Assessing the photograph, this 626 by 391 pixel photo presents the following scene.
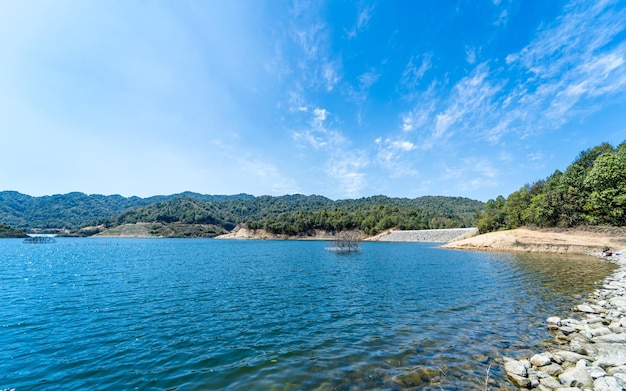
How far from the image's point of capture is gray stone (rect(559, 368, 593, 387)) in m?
8.09

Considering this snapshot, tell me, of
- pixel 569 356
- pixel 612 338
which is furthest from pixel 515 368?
pixel 612 338

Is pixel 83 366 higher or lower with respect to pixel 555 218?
lower

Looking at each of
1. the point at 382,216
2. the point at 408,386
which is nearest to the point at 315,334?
the point at 408,386

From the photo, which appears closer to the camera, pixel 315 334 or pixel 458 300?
pixel 315 334

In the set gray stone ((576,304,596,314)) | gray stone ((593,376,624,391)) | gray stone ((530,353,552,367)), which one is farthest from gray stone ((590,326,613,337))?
gray stone ((593,376,624,391))

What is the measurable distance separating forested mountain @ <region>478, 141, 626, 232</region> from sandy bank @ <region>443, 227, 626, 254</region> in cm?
290

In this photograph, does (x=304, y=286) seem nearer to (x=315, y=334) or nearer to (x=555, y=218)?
(x=315, y=334)

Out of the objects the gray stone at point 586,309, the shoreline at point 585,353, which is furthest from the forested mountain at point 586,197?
the gray stone at point 586,309

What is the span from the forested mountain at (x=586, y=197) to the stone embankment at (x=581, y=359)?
56.3 m

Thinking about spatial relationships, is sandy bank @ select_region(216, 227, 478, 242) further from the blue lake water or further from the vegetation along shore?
the blue lake water

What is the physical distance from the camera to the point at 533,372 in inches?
356

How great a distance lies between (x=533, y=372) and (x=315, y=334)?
8.55 meters

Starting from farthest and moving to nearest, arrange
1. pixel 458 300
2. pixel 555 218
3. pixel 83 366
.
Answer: pixel 555 218
pixel 458 300
pixel 83 366

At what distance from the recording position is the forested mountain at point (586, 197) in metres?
52.0
